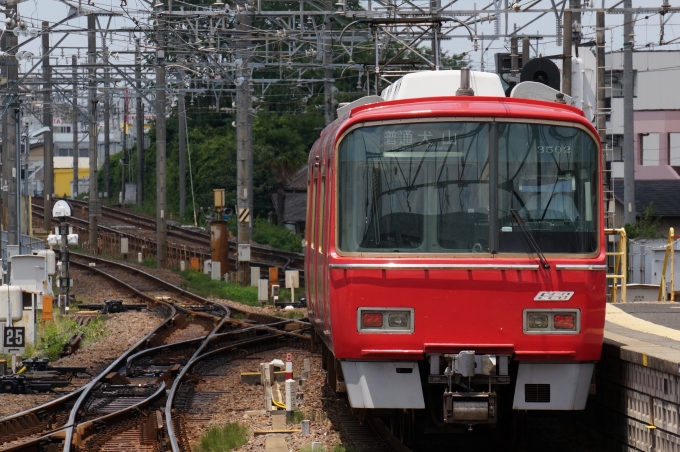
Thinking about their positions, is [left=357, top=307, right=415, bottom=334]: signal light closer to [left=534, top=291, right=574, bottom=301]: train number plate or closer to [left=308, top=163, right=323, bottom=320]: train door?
[left=534, top=291, right=574, bottom=301]: train number plate

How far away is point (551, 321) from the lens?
26.7ft

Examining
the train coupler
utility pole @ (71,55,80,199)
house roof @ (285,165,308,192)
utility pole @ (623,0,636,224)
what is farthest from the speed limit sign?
house roof @ (285,165,308,192)

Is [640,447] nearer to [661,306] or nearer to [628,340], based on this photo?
[628,340]

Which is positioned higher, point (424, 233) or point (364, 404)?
point (424, 233)

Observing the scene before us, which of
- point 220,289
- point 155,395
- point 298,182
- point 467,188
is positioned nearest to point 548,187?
point 467,188

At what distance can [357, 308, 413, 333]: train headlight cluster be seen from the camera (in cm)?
815

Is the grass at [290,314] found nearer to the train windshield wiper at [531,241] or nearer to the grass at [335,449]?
the grass at [335,449]

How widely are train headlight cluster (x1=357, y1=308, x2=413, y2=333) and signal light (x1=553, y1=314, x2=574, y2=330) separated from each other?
3.46ft

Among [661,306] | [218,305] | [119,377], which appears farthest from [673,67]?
[119,377]

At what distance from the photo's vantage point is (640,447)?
8109 millimetres

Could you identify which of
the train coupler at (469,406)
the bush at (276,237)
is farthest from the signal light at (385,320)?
the bush at (276,237)

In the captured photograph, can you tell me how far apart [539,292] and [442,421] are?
56.0 inches

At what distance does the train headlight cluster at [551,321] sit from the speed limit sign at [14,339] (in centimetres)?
819

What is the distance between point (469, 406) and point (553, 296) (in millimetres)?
998
